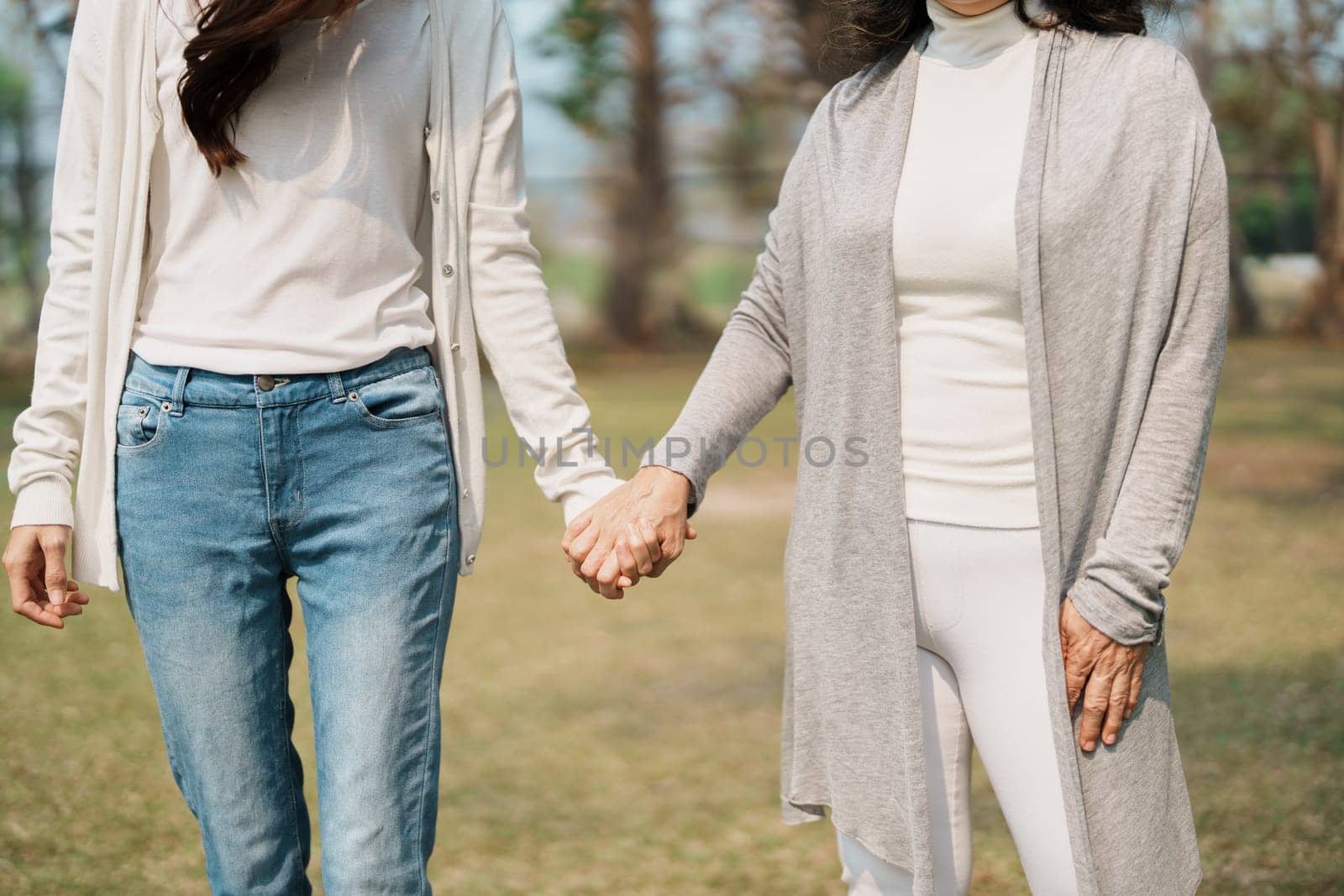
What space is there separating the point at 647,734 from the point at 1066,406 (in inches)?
117

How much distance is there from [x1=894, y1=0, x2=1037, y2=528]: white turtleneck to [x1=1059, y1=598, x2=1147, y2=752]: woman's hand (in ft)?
0.51

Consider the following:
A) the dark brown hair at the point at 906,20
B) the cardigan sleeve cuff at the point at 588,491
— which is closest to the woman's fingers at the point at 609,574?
the cardigan sleeve cuff at the point at 588,491

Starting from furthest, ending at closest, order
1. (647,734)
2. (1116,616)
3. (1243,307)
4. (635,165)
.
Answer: (1243,307)
(635,165)
(647,734)
(1116,616)

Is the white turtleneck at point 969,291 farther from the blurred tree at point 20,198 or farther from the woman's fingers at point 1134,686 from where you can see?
the blurred tree at point 20,198

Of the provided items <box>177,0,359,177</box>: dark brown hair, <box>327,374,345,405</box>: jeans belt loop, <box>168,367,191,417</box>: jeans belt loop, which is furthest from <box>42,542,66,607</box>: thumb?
<box>177,0,359,177</box>: dark brown hair

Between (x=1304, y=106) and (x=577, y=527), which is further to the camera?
(x=1304, y=106)

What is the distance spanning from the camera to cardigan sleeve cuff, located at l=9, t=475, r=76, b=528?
189cm

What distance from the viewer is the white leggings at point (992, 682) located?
1.81m

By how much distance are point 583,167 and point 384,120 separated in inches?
527

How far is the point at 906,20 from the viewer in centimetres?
197

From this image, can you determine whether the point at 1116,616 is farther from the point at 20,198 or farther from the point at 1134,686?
the point at 20,198

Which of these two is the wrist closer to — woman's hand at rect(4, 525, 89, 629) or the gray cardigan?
the gray cardigan

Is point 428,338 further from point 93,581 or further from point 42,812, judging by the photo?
point 42,812

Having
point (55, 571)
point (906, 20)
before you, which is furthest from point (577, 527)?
point (906, 20)
